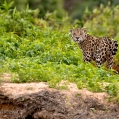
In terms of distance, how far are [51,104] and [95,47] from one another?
395cm

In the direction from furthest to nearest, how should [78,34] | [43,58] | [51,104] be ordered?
1. [78,34]
2. [43,58]
3. [51,104]

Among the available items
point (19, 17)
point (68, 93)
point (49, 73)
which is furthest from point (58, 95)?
point (19, 17)

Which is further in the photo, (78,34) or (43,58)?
(78,34)

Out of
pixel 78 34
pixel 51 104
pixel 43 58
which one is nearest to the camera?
pixel 51 104

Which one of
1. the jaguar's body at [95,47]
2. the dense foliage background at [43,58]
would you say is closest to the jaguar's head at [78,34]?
the jaguar's body at [95,47]

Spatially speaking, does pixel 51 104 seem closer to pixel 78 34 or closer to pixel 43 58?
pixel 43 58

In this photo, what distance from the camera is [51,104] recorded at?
13375mm

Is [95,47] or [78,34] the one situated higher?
[78,34]

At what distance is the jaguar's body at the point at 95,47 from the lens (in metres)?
16.9

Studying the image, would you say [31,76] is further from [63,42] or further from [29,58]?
[63,42]

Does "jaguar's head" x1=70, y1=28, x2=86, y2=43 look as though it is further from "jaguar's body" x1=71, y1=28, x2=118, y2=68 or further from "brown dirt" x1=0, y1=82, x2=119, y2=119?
"brown dirt" x1=0, y1=82, x2=119, y2=119

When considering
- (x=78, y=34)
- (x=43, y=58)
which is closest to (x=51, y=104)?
(x=43, y=58)

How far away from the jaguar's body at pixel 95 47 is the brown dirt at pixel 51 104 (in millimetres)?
3214

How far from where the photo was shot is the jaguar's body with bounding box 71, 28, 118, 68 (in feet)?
55.5
